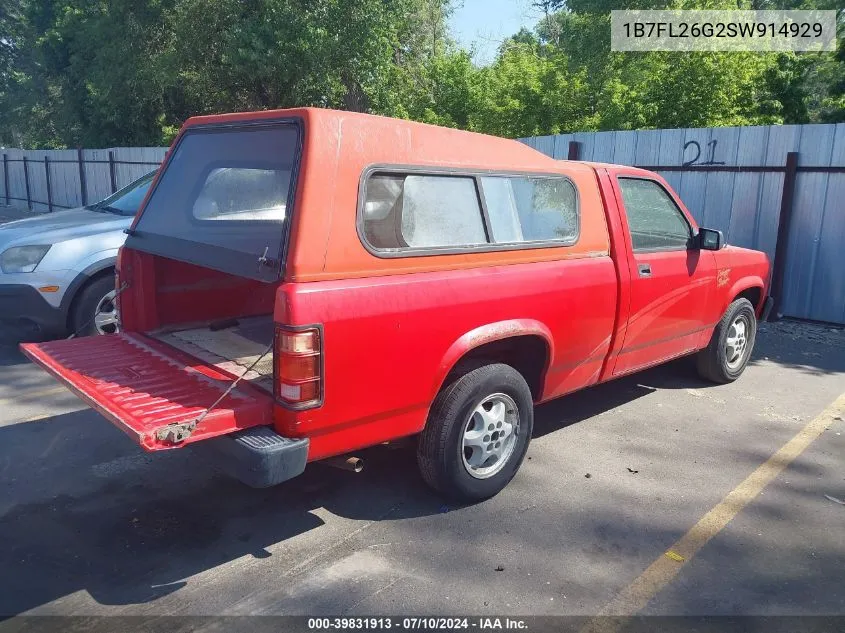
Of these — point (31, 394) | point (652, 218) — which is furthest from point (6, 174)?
point (652, 218)

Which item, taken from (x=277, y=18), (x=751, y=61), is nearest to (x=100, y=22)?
(x=277, y=18)

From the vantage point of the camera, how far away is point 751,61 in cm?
1534

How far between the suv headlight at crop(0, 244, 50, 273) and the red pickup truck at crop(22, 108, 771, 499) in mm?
2306

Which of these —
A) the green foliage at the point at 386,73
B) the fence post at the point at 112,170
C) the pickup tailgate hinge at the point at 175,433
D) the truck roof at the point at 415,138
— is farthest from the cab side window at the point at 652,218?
the fence post at the point at 112,170

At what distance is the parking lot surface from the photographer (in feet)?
10.2

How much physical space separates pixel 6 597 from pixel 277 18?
18.5m

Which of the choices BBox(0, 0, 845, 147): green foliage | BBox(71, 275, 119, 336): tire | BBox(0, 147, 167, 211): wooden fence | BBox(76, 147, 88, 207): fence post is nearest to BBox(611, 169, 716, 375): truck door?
BBox(71, 275, 119, 336): tire

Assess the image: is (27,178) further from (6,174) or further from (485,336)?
(485,336)

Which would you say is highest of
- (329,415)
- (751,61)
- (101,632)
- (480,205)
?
(751,61)

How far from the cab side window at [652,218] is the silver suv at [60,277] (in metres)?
4.24

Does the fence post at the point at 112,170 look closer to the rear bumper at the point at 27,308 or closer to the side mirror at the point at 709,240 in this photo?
the rear bumper at the point at 27,308

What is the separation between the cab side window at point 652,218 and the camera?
4.81 meters

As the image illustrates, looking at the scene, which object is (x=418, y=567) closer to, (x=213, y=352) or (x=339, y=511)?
(x=339, y=511)

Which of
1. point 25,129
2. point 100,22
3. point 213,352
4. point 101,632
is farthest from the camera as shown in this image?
point 25,129
